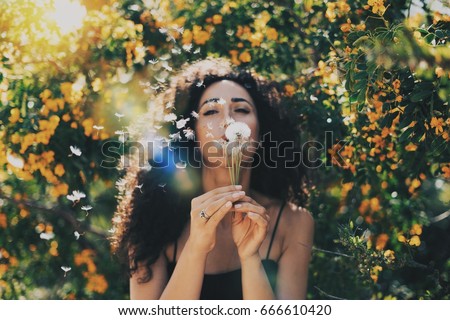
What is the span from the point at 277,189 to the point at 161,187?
489 millimetres

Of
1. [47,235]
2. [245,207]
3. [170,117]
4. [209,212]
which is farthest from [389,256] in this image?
[47,235]

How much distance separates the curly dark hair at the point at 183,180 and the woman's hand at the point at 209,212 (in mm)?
364

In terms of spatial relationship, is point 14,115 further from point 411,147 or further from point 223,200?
point 411,147

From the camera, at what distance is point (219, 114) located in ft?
7.75

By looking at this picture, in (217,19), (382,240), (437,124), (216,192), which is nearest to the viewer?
(437,124)

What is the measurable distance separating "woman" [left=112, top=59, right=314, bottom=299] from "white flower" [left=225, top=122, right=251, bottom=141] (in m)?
0.10

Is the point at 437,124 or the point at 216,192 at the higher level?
the point at 437,124

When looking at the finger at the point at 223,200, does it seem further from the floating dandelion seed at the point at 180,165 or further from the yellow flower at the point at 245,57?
the yellow flower at the point at 245,57

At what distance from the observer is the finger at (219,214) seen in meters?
2.06

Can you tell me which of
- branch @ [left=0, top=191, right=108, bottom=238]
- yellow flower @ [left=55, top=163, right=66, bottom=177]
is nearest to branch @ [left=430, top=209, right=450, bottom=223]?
branch @ [left=0, top=191, right=108, bottom=238]

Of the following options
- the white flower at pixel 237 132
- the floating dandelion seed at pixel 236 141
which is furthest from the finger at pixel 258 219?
the white flower at pixel 237 132

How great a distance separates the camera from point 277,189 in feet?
8.78

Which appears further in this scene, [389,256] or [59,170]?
[59,170]

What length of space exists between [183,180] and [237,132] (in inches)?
21.6
